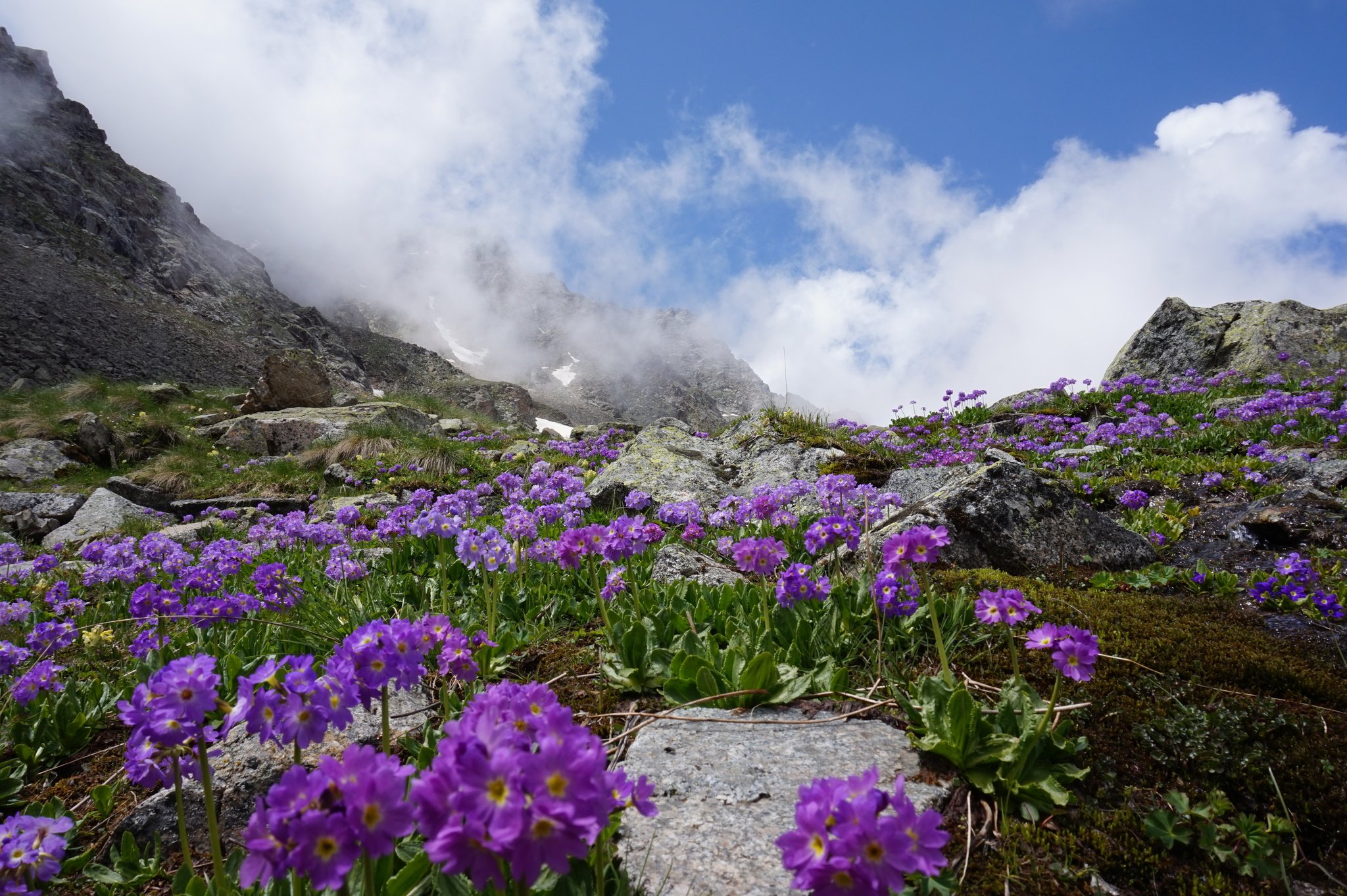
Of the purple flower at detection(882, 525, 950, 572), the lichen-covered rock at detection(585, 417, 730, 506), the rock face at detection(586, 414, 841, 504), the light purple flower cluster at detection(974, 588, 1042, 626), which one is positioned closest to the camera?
the light purple flower cluster at detection(974, 588, 1042, 626)

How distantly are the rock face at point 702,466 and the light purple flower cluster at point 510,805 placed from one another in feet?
19.6

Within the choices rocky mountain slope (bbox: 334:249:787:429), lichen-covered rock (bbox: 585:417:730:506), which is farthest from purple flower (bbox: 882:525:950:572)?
rocky mountain slope (bbox: 334:249:787:429)

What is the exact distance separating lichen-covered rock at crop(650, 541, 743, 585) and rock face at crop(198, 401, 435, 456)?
1301 centimetres

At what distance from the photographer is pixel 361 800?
41.8 inches

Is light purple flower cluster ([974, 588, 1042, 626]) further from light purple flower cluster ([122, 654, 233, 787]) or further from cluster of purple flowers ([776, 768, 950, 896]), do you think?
light purple flower cluster ([122, 654, 233, 787])

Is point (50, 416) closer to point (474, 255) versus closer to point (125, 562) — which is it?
point (125, 562)

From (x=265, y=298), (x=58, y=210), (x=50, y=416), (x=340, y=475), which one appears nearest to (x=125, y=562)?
(x=340, y=475)

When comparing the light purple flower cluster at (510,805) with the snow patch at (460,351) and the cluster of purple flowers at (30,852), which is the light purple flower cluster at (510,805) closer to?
the cluster of purple flowers at (30,852)

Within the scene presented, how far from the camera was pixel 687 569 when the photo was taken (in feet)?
15.4

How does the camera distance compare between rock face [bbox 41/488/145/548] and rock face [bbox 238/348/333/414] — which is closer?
rock face [bbox 41/488/145/548]

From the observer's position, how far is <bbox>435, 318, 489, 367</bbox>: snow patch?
132875 millimetres

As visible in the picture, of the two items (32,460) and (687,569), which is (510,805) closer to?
(687,569)

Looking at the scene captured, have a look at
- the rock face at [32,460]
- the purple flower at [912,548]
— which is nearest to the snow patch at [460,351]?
the rock face at [32,460]

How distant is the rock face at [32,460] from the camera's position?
1225 cm
